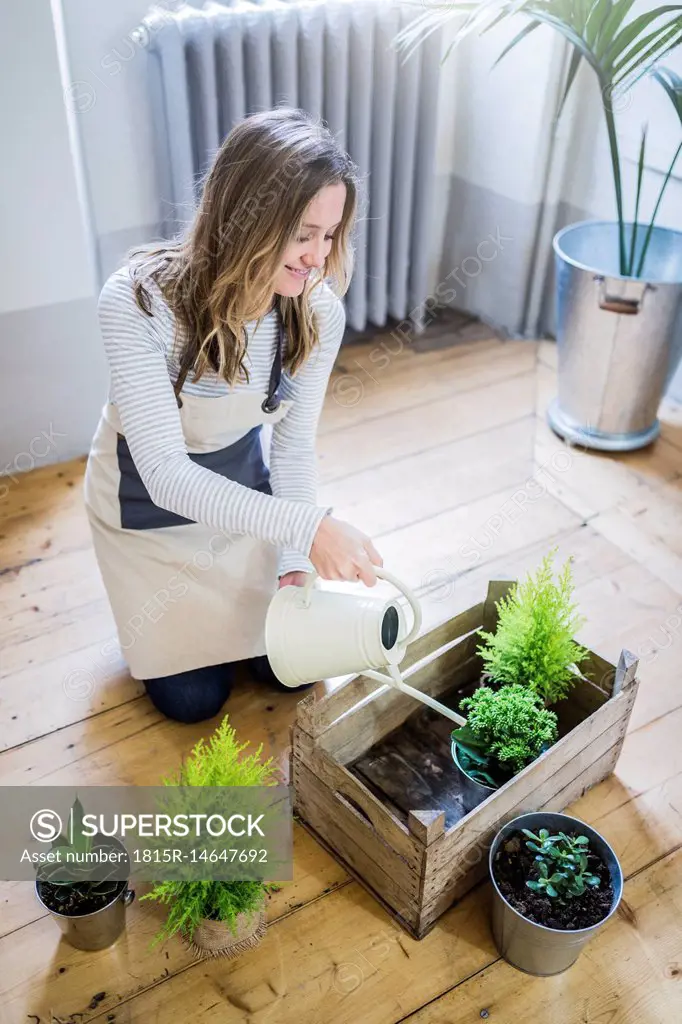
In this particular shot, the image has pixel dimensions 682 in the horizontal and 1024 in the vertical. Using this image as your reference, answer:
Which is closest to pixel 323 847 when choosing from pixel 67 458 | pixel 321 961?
pixel 321 961

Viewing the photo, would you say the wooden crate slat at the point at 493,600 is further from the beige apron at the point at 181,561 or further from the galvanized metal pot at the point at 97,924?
the galvanized metal pot at the point at 97,924

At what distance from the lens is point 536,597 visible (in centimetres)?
156

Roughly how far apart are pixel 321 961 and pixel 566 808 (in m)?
0.49

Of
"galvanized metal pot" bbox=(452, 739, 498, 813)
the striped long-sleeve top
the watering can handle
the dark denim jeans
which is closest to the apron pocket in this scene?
the striped long-sleeve top

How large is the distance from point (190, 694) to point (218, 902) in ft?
1.60

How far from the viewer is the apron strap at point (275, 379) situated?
5.11 feet

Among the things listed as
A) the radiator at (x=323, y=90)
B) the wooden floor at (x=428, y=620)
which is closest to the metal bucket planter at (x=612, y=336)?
the wooden floor at (x=428, y=620)

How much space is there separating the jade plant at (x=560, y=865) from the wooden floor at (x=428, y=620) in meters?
0.16

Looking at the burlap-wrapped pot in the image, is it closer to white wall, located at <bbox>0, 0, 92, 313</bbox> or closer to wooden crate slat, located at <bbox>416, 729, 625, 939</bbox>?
wooden crate slat, located at <bbox>416, 729, 625, 939</bbox>

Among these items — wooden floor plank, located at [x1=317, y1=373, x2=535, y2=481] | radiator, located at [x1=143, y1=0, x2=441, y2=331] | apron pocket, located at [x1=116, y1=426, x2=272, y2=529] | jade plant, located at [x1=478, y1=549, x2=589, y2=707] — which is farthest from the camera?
wooden floor plank, located at [x1=317, y1=373, x2=535, y2=481]

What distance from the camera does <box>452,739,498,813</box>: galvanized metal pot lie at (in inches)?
60.4

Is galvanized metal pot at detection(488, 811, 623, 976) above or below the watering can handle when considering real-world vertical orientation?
below

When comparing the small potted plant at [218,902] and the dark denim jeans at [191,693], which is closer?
the small potted plant at [218,902]

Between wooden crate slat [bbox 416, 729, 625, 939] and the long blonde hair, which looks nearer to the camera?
the long blonde hair
